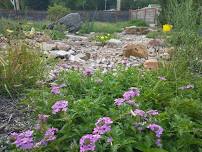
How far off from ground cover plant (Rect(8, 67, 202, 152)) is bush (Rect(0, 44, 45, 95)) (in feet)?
1.99

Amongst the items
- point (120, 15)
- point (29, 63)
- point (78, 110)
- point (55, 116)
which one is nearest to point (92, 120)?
point (78, 110)

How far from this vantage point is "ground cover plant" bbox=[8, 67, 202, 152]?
2115 millimetres

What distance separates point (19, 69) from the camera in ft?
12.3

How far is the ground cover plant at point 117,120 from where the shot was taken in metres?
2.12

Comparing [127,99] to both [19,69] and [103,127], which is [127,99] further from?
[19,69]

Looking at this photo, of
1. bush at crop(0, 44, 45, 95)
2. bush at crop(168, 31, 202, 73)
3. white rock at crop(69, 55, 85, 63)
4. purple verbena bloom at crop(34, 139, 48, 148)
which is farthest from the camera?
white rock at crop(69, 55, 85, 63)

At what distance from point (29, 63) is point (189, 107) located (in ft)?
5.75

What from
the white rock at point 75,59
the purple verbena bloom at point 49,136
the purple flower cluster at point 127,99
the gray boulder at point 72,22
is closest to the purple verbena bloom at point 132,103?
the purple flower cluster at point 127,99

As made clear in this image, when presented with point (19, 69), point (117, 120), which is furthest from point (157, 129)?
point (19, 69)

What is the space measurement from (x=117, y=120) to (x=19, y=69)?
1.62 m

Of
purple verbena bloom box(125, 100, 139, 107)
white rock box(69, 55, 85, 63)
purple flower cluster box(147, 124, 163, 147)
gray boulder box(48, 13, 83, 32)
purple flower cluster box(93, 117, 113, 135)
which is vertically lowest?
gray boulder box(48, 13, 83, 32)

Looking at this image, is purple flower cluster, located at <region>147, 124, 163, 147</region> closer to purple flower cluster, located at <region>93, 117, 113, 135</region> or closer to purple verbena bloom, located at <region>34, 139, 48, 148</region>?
purple flower cluster, located at <region>93, 117, 113, 135</region>

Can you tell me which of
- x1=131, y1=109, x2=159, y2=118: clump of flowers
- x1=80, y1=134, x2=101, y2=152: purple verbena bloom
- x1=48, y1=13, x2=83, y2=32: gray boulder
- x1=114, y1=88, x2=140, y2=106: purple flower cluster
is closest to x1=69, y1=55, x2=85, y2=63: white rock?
x1=114, y1=88, x2=140, y2=106: purple flower cluster

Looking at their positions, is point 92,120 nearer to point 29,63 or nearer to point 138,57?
point 29,63
